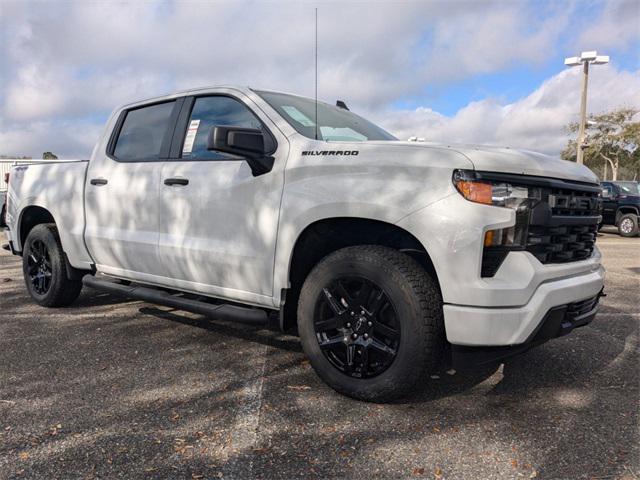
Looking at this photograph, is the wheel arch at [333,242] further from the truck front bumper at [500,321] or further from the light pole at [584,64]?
the light pole at [584,64]

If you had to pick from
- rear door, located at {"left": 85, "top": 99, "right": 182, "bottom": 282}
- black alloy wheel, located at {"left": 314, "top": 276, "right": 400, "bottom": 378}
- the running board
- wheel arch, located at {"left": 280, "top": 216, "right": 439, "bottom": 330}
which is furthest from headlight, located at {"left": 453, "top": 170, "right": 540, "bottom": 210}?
rear door, located at {"left": 85, "top": 99, "right": 182, "bottom": 282}

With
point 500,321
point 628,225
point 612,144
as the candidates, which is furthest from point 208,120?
point 612,144

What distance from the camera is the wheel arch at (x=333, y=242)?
9.72 ft

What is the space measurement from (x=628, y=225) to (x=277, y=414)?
51.7 feet

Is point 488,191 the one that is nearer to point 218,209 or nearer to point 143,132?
point 218,209

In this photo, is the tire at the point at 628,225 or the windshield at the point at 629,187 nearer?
the tire at the point at 628,225

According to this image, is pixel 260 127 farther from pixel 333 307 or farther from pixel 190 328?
pixel 190 328

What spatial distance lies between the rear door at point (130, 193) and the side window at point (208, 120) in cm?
22

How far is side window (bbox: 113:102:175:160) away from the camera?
418 centimetres

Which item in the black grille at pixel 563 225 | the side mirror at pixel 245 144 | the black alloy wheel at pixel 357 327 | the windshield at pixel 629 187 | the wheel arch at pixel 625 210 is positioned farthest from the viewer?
the windshield at pixel 629 187

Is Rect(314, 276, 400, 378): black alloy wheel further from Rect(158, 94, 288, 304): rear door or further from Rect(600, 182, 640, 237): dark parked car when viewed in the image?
Rect(600, 182, 640, 237): dark parked car

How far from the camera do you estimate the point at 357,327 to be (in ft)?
9.68

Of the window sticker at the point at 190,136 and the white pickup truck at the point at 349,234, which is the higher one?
the window sticker at the point at 190,136

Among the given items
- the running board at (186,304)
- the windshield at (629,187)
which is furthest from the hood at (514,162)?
the windshield at (629,187)
